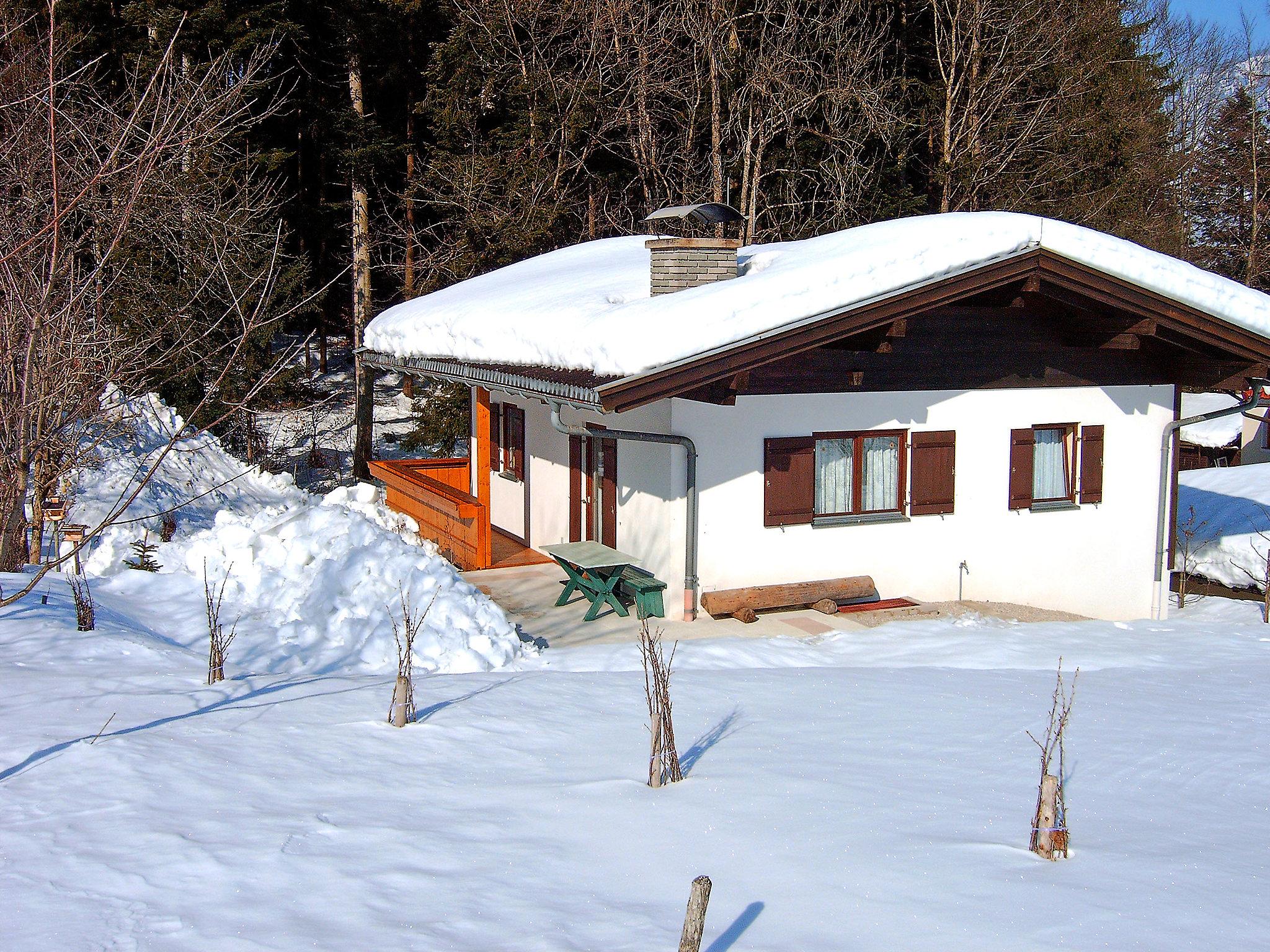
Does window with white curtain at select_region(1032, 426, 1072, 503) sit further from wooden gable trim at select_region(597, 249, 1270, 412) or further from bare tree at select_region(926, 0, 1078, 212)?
bare tree at select_region(926, 0, 1078, 212)

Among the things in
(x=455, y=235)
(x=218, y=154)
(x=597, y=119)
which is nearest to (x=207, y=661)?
(x=218, y=154)

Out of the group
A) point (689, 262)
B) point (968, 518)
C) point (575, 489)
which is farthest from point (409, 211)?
point (968, 518)

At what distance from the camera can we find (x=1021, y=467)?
1238 cm

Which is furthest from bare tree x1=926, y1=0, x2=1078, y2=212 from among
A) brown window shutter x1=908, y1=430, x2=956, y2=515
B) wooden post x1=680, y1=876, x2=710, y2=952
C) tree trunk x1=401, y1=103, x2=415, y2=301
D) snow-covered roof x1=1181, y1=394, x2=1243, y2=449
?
wooden post x1=680, y1=876, x2=710, y2=952

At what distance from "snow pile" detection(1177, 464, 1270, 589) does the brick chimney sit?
898 centimetres

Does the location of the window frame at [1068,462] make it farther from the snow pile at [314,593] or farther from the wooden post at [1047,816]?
the wooden post at [1047,816]

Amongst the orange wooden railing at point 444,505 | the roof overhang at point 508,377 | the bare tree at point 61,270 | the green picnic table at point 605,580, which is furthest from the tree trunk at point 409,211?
the green picnic table at point 605,580

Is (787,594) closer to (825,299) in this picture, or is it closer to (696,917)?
(825,299)

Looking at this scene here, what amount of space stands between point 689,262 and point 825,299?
6.16ft

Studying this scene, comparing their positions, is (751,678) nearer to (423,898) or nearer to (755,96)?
(423,898)

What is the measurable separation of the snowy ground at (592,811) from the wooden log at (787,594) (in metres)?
2.33

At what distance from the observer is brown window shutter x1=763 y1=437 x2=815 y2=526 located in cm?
1128

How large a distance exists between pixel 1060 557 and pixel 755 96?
50.7 feet

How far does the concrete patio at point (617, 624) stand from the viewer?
10.6 metres
